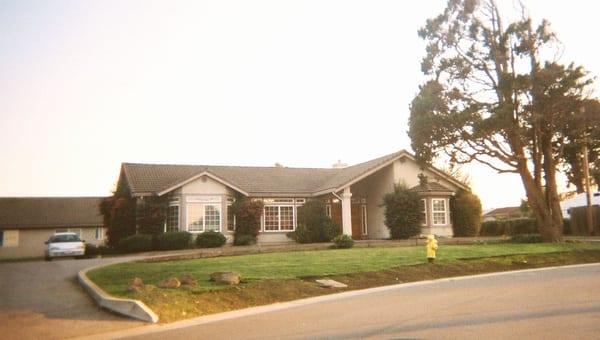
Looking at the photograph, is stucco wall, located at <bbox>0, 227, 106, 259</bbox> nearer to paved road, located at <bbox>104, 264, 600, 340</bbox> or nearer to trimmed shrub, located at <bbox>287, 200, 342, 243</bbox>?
trimmed shrub, located at <bbox>287, 200, 342, 243</bbox>

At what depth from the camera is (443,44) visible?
26.4 meters

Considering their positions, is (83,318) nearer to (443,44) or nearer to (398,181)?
(443,44)

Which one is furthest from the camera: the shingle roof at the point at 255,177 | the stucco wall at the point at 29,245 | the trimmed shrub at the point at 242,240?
the stucco wall at the point at 29,245

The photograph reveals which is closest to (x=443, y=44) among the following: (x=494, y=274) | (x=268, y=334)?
(x=494, y=274)

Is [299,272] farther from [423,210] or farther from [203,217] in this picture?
[423,210]

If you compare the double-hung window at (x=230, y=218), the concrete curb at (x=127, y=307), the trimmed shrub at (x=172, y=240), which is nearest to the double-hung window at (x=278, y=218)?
the double-hung window at (x=230, y=218)

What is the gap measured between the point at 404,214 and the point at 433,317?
22.1 meters

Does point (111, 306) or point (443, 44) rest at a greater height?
point (443, 44)

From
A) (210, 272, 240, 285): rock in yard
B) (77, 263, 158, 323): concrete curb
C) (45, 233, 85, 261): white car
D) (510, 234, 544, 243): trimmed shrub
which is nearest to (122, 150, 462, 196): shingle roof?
(45, 233, 85, 261): white car

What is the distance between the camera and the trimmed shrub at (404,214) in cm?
3031

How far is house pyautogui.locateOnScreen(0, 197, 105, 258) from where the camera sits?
44.2 metres

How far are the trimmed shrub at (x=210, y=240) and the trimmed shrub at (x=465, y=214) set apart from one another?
14849 mm

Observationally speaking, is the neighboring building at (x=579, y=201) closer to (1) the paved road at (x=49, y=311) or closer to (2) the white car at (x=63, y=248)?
(2) the white car at (x=63, y=248)

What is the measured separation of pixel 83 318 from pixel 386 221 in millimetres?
23444
